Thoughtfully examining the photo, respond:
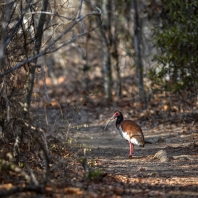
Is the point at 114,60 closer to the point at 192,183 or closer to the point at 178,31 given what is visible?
the point at 178,31

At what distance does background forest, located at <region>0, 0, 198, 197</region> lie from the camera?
7645 mm

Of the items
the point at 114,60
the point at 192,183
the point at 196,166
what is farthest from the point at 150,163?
the point at 114,60

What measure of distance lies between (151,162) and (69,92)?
60.4 feet

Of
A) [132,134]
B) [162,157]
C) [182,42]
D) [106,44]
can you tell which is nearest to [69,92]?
[106,44]

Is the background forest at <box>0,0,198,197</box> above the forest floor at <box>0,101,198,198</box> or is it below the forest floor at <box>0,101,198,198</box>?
above

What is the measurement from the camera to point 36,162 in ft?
28.9

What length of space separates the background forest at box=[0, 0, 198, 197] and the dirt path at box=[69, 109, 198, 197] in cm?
16

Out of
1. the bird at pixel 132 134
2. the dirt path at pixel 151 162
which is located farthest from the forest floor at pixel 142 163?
the bird at pixel 132 134

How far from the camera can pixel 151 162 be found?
1033cm

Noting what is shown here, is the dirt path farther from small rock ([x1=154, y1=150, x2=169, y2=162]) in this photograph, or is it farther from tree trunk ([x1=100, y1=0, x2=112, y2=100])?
tree trunk ([x1=100, y1=0, x2=112, y2=100])

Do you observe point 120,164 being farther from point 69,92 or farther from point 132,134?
point 69,92

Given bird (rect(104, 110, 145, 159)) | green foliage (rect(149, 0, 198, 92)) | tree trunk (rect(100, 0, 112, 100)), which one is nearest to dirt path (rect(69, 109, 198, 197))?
bird (rect(104, 110, 145, 159))

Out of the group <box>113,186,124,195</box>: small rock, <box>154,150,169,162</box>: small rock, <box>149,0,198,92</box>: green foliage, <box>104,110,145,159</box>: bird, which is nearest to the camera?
<box>113,186,124,195</box>: small rock

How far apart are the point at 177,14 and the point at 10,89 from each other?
7.77 metres
